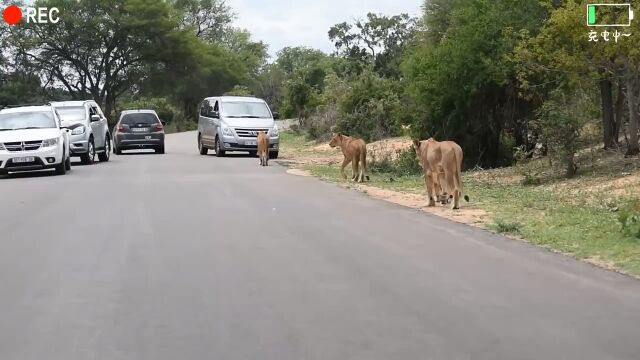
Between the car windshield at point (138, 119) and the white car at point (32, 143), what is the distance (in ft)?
32.7

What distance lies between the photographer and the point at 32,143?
70.5 ft

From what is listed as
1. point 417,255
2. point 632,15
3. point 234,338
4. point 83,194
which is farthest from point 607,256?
point 83,194

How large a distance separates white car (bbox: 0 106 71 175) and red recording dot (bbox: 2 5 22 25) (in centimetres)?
3758

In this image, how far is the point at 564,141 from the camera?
59.9 feet

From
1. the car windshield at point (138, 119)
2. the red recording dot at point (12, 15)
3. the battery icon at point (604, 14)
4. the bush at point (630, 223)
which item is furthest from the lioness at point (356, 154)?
the red recording dot at point (12, 15)

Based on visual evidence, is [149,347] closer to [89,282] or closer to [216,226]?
[89,282]

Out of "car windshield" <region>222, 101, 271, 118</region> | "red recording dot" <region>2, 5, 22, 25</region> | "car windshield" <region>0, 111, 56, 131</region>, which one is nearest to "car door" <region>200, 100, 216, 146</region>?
"car windshield" <region>222, 101, 271, 118</region>

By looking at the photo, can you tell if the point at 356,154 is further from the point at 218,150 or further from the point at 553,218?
the point at 218,150

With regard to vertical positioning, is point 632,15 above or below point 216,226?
above

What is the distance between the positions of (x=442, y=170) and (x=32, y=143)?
11.5 m

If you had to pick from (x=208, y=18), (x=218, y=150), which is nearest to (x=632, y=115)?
(x=218, y=150)

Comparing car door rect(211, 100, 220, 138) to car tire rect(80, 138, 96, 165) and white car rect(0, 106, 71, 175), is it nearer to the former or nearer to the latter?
car tire rect(80, 138, 96, 165)

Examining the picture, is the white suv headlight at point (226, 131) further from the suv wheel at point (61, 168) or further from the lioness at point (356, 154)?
the lioness at point (356, 154)

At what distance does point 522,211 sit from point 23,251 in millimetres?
7266
